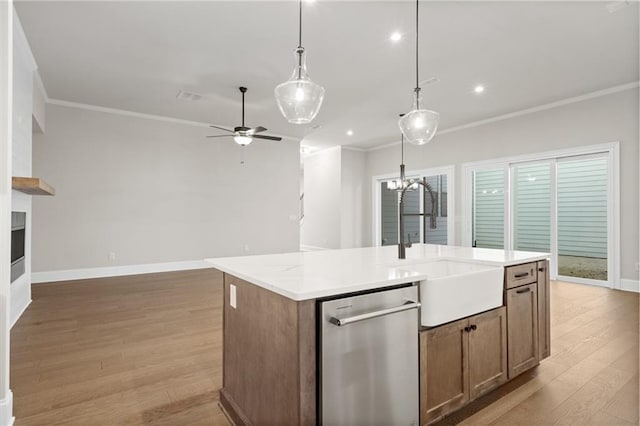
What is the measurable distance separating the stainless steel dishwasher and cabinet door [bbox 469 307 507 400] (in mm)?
Answer: 483

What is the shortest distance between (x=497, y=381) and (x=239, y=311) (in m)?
1.64

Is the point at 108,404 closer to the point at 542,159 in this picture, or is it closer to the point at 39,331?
the point at 39,331

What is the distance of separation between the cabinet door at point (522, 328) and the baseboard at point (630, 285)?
3.89 meters

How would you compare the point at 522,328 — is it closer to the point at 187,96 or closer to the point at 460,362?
the point at 460,362

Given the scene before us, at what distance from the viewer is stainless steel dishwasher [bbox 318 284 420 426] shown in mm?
1330

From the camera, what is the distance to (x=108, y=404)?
1997 millimetres

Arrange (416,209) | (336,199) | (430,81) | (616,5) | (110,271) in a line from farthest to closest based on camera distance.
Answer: (336,199), (416,209), (110,271), (430,81), (616,5)

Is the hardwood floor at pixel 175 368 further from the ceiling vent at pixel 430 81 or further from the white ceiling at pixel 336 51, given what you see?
the ceiling vent at pixel 430 81

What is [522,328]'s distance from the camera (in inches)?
88.0

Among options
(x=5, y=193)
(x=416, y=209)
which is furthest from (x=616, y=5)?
(x=416, y=209)

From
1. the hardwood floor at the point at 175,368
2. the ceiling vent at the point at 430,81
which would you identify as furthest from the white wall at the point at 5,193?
the ceiling vent at the point at 430,81

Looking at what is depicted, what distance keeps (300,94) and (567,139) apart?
5.43 meters

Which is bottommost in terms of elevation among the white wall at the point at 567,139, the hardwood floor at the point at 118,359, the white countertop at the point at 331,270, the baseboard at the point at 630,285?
the hardwood floor at the point at 118,359

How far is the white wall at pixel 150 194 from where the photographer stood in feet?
18.3
